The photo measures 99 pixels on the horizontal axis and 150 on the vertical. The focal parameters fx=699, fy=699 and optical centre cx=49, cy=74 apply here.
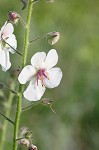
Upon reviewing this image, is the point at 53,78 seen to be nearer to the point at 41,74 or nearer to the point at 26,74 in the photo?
the point at 41,74

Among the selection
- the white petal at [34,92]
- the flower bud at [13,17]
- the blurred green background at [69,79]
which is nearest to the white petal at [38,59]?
the white petal at [34,92]

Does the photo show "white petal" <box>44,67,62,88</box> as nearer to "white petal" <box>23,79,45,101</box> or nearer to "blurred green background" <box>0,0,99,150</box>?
"white petal" <box>23,79,45,101</box>

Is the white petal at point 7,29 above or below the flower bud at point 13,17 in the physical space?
below

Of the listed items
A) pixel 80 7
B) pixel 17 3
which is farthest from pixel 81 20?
pixel 17 3

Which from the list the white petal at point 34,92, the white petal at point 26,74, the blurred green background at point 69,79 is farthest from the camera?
the blurred green background at point 69,79

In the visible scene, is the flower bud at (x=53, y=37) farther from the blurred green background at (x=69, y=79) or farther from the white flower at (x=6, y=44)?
the blurred green background at (x=69, y=79)
